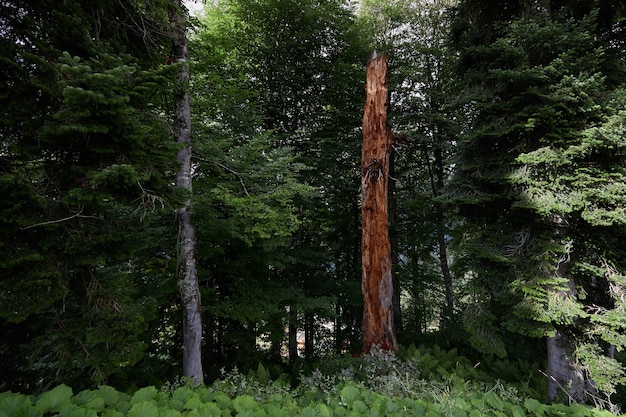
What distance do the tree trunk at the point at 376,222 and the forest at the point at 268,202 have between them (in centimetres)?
8

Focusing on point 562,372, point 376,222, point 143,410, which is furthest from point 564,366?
point 143,410

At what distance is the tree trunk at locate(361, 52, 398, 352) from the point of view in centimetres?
570

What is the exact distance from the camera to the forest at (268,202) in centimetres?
252

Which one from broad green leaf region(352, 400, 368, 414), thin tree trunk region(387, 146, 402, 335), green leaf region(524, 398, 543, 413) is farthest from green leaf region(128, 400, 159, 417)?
thin tree trunk region(387, 146, 402, 335)

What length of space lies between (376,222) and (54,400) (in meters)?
5.09

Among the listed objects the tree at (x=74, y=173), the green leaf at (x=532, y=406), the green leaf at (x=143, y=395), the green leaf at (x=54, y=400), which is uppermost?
the tree at (x=74, y=173)

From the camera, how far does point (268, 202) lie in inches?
201

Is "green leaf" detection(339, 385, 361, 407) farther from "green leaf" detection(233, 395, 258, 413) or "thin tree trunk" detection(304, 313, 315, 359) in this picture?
"thin tree trunk" detection(304, 313, 315, 359)

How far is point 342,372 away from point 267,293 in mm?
2034

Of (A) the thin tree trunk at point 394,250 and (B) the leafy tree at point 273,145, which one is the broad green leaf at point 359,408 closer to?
(B) the leafy tree at point 273,145

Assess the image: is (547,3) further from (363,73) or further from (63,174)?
(63,174)

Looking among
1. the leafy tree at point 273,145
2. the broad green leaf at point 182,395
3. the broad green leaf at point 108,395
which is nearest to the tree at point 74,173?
the broad green leaf at point 182,395

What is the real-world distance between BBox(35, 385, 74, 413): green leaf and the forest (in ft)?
0.04

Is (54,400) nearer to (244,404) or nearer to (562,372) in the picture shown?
(244,404)
